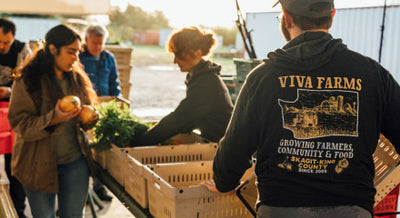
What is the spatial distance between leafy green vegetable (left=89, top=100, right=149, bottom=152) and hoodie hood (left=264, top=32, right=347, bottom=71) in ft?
5.46

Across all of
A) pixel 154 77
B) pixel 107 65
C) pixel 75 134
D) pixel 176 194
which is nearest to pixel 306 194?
pixel 176 194

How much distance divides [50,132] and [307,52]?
6.31 ft

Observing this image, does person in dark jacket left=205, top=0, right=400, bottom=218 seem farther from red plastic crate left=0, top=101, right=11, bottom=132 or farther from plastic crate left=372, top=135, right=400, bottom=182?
red plastic crate left=0, top=101, right=11, bottom=132

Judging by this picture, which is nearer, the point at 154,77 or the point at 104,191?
the point at 104,191

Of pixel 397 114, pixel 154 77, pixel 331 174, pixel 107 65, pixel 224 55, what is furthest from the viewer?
pixel 224 55

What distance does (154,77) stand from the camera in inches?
782

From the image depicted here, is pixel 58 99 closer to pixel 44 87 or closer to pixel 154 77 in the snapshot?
pixel 44 87

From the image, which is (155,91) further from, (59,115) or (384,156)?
(384,156)

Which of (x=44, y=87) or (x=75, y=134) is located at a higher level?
(x=44, y=87)

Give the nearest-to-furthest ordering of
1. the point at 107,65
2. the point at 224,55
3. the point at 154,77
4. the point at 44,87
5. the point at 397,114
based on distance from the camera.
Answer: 1. the point at 397,114
2. the point at 44,87
3. the point at 107,65
4. the point at 154,77
5. the point at 224,55

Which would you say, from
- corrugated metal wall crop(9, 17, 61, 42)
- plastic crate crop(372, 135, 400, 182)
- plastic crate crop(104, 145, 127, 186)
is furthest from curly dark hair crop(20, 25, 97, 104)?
corrugated metal wall crop(9, 17, 61, 42)

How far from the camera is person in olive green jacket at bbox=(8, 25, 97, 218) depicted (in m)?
2.96

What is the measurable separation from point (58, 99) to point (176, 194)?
53.3 inches

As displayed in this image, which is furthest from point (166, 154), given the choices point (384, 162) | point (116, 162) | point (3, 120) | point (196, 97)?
point (3, 120)
